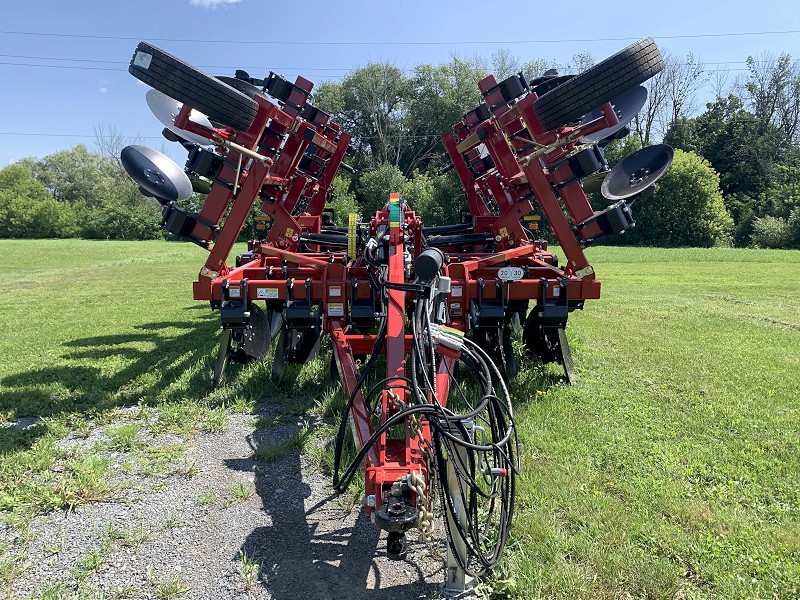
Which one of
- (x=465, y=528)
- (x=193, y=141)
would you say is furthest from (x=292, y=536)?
(x=193, y=141)

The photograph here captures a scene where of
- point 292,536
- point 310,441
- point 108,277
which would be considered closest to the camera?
point 292,536

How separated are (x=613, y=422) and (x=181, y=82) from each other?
4.23m

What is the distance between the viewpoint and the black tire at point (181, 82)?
13.4 ft

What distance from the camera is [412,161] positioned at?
40.2 meters

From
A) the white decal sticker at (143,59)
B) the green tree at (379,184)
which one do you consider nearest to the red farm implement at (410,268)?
the white decal sticker at (143,59)

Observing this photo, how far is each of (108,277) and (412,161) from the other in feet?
87.9

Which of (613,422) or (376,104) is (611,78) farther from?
(376,104)

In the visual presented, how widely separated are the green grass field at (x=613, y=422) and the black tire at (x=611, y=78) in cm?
249

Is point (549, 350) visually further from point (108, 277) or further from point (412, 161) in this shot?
point (412, 161)

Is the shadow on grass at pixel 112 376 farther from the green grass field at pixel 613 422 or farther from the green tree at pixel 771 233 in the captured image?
the green tree at pixel 771 233

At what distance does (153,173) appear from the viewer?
5211mm

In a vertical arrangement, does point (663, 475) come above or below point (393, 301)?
below

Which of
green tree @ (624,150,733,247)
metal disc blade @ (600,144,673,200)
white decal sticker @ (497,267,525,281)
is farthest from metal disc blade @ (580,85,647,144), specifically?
green tree @ (624,150,733,247)

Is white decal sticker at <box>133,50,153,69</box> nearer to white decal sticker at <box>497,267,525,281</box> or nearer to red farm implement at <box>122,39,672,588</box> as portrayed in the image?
red farm implement at <box>122,39,672,588</box>
